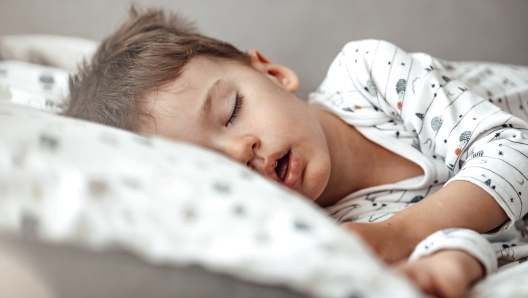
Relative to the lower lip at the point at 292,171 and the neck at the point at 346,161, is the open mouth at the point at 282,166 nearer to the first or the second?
the lower lip at the point at 292,171

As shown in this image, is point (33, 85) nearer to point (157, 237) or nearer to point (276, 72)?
point (276, 72)

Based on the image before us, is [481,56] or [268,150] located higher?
[481,56]

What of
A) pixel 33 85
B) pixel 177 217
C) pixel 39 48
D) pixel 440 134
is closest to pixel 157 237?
pixel 177 217

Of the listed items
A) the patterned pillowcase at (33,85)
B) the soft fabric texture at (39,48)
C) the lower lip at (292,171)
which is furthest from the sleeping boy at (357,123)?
the soft fabric texture at (39,48)

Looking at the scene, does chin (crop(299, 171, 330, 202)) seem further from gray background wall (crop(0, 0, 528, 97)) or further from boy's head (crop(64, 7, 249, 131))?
gray background wall (crop(0, 0, 528, 97))

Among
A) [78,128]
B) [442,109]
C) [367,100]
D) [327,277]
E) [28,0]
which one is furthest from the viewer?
[28,0]

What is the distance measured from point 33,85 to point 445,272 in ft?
3.71

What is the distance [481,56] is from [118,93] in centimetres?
103

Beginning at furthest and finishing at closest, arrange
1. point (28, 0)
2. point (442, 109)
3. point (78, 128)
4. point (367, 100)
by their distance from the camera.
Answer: point (28, 0) < point (367, 100) < point (442, 109) < point (78, 128)

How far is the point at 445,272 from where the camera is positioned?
0.44m

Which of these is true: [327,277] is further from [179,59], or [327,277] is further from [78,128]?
[179,59]

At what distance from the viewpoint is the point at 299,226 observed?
0.37 metres

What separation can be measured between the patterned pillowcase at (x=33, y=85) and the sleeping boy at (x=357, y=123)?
0.41 feet

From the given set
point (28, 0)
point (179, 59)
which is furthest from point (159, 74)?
point (28, 0)
